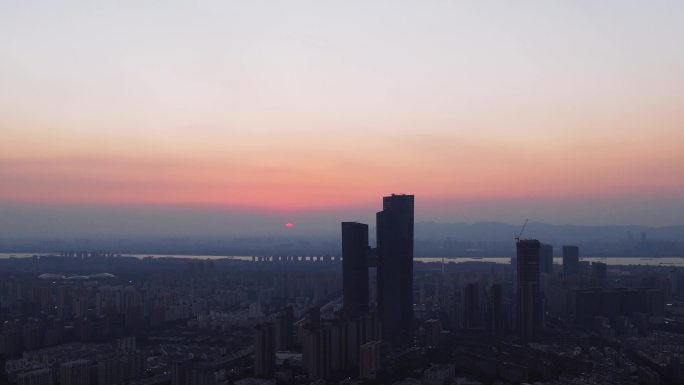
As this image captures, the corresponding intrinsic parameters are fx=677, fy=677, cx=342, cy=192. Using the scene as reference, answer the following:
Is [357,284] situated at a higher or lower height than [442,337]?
higher

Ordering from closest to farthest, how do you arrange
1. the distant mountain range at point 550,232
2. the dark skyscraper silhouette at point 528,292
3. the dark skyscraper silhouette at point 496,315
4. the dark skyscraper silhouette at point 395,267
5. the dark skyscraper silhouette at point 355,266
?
the dark skyscraper silhouette at point 528,292, the dark skyscraper silhouette at point 395,267, the dark skyscraper silhouette at point 496,315, the dark skyscraper silhouette at point 355,266, the distant mountain range at point 550,232

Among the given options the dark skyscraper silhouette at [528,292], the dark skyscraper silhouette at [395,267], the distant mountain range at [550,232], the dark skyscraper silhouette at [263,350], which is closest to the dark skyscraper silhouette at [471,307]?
the dark skyscraper silhouette at [528,292]

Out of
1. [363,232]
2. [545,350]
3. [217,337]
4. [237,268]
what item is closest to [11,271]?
[237,268]

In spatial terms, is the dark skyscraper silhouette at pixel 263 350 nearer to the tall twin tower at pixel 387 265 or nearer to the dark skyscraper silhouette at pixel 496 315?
the tall twin tower at pixel 387 265

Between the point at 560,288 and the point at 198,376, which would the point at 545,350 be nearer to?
the point at 560,288

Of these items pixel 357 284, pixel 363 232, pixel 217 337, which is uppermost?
pixel 363 232

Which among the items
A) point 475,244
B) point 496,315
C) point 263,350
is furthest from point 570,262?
point 475,244
